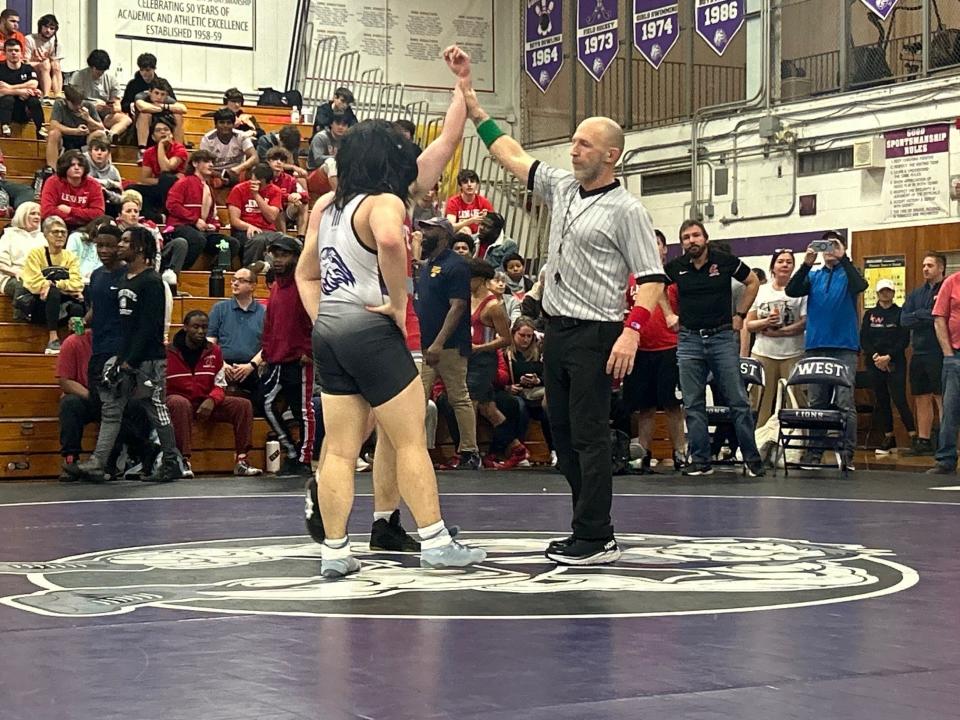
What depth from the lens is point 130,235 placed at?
11516 mm

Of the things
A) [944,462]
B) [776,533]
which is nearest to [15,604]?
[776,533]

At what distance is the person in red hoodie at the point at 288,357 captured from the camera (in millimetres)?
12133

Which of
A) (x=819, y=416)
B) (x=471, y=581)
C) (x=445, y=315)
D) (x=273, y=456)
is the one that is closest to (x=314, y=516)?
(x=471, y=581)

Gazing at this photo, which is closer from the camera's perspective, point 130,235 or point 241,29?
Result: point 130,235

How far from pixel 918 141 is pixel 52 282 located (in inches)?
366

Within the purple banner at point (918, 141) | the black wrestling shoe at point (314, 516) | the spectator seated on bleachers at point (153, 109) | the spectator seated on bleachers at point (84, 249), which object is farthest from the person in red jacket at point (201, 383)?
the purple banner at point (918, 141)

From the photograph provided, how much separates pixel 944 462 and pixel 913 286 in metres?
4.65

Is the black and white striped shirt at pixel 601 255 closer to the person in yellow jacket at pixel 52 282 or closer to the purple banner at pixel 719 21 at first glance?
the person in yellow jacket at pixel 52 282

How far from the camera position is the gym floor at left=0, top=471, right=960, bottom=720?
139 inches

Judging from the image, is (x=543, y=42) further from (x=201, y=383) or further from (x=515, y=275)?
(x=201, y=383)

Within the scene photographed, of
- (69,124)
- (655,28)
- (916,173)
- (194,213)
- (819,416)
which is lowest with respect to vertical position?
(819,416)

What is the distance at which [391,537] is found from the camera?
6398 mm

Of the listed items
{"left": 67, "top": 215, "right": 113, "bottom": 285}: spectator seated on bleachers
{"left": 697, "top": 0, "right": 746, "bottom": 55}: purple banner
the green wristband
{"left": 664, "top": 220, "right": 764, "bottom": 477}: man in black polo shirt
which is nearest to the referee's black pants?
the green wristband

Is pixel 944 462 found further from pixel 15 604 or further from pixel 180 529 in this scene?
pixel 15 604
